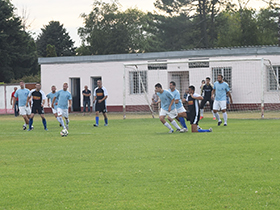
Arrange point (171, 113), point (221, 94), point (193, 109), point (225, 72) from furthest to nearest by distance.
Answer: point (225, 72) → point (221, 94) → point (171, 113) → point (193, 109)

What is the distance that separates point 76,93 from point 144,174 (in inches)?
1120

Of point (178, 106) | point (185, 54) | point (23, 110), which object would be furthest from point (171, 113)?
point (185, 54)

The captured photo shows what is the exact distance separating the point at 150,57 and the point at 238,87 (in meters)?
6.99

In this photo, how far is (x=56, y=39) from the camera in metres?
74.4

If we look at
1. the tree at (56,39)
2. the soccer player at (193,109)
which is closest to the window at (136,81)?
the soccer player at (193,109)

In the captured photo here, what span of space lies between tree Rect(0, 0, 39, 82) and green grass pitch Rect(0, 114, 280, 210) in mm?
41720

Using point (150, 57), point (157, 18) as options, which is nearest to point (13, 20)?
point (157, 18)

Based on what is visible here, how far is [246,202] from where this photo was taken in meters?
6.14

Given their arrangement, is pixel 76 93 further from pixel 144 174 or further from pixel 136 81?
pixel 144 174

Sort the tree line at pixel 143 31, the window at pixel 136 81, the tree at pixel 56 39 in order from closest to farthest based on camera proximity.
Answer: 1. the window at pixel 136 81
2. the tree line at pixel 143 31
3. the tree at pixel 56 39

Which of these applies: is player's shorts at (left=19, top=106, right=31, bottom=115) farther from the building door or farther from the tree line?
the tree line

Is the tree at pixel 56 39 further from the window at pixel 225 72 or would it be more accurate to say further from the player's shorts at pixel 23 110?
the player's shorts at pixel 23 110

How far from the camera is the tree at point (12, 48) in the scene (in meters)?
52.7

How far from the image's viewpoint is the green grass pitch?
6355mm
